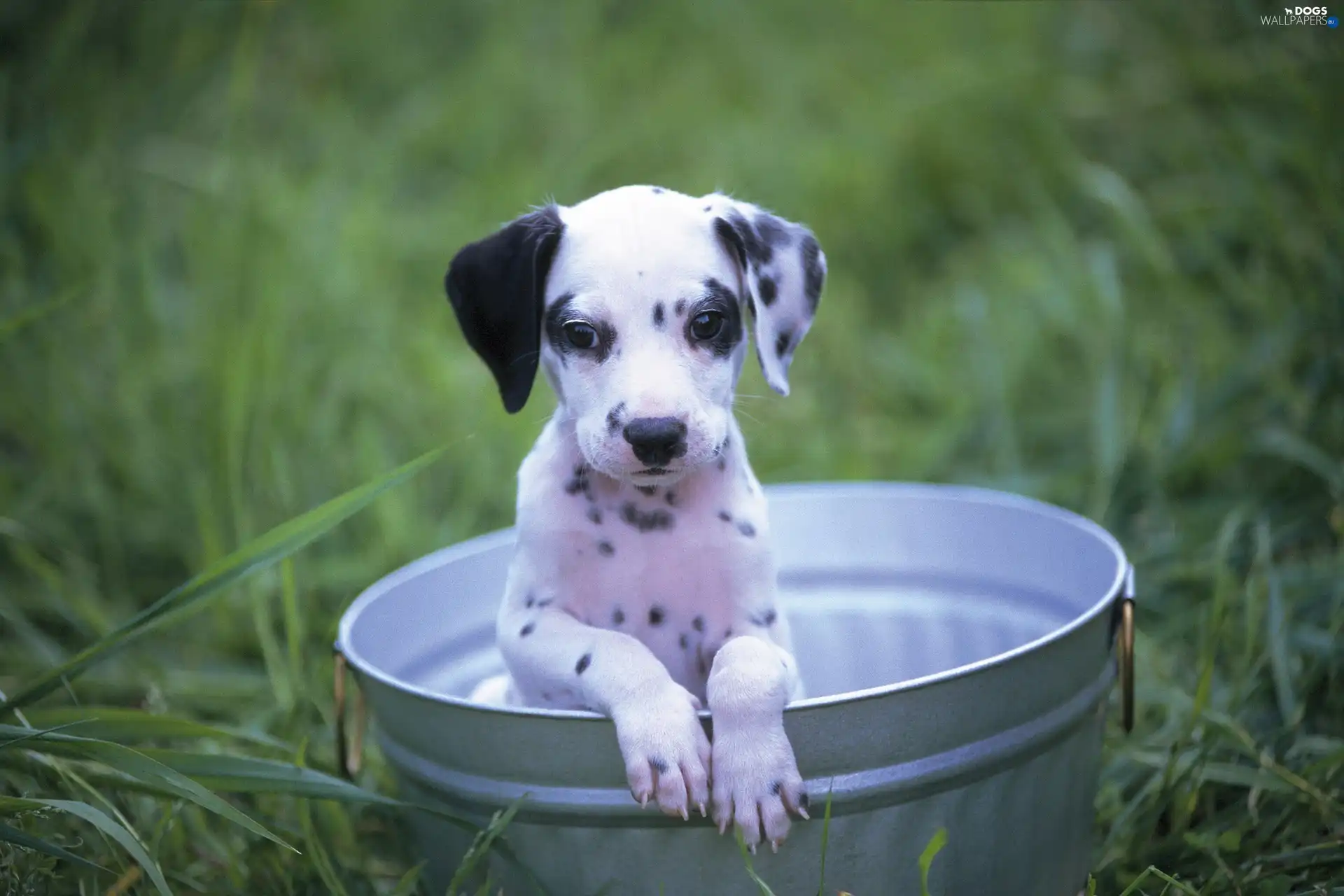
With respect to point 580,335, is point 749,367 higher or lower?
lower

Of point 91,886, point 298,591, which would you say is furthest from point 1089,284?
point 91,886

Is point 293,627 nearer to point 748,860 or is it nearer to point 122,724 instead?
point 122,724

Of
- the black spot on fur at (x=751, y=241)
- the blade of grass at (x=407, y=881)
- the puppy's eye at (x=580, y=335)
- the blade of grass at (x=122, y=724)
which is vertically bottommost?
the blade of grass at (x=407, y=881)

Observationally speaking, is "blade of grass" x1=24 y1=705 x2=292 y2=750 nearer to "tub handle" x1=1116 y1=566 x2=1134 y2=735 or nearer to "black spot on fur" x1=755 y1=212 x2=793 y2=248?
"black spot on fur" x1=755 y1=212 x2=793 y2=248

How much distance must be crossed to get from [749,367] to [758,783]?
372 cm

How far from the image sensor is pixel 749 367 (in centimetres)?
585

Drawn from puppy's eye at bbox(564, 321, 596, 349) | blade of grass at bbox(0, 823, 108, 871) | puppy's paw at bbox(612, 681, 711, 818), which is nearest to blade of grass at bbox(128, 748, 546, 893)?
blade of grass at bbox(0, 823, 108, 871)

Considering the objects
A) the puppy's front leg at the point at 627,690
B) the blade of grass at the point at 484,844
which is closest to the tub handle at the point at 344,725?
the puppy's front leg at the point at 627,690

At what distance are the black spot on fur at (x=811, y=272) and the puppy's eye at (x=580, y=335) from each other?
51cm

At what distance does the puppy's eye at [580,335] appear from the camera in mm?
2666

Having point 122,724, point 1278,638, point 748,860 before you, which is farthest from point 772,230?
point 1278,638

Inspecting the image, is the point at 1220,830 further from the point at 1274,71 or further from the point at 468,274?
the point at 1274,71

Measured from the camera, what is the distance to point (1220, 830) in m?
3.06

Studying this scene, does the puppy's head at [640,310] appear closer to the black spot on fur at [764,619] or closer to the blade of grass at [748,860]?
the black spot on fur at [764,619]
